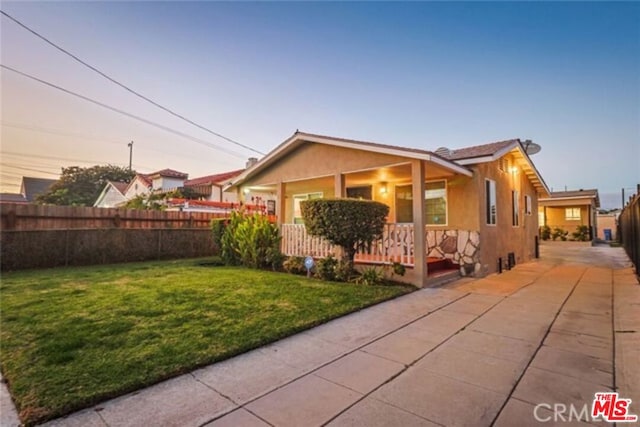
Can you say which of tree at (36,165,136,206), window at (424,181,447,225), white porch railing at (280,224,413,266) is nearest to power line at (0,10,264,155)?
white porch railing at (280,224,413,266)

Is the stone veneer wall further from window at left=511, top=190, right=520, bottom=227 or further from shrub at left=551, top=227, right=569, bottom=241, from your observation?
shrub at left=551, top=227, right=569, bottom=241

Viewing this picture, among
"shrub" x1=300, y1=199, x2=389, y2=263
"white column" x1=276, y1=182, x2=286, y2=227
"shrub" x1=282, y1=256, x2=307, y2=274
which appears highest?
"white column" x1=276, y1=182, x2=286, y2=227

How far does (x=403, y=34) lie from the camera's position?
9867mm

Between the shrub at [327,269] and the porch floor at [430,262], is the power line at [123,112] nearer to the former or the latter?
the shrub at [327,269]

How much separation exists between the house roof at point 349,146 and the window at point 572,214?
72.0 ft

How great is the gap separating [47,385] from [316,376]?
2.24 meters

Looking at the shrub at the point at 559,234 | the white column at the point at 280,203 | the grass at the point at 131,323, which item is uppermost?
the white column at the point at 280,203

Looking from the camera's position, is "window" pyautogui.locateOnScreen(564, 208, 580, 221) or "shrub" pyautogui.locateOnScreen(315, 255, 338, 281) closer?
"shrub" pyautogui.locateOnScreen(315, 255, 338, 281)

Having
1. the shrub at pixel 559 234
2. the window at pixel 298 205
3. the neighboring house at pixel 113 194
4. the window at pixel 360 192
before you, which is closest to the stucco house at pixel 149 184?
the neighboring house at pixel 113 194

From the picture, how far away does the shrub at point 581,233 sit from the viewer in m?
22.3

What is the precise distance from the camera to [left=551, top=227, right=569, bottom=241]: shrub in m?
23.2

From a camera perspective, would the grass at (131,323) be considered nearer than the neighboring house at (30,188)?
Yes

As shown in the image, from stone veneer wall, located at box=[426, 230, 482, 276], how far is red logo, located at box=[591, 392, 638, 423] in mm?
6072

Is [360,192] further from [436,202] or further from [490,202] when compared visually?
[490,202]
